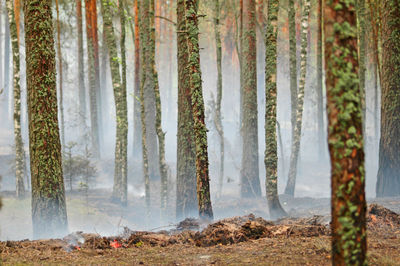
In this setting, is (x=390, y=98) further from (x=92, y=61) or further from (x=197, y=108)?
(x=92, y=61)

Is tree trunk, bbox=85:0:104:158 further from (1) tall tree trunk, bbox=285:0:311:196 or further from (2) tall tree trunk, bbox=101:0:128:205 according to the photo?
(1) tall tree trunk, bbox=285:0:311:196

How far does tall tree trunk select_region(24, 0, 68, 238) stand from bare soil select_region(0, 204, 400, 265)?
168 cm

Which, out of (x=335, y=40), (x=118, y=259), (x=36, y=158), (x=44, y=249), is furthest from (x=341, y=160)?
(x=36, y=158)

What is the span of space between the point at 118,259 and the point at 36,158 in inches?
141

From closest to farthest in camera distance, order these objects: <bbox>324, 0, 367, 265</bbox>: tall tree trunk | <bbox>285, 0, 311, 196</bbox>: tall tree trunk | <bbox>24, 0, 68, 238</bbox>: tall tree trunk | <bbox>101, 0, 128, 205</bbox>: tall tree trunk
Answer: <bbox>324, 0, 367, 265</bbox>: tall tree trunk
<bbox>24, 0, 68, 238</bbox>: tall tree trunk
<bbox>101, 0, 128, 205</bbox>: tall tree trunk
<bbox>285, 0, 311, 196</bbox>: tall tree trunk

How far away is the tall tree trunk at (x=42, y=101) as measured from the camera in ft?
29.0

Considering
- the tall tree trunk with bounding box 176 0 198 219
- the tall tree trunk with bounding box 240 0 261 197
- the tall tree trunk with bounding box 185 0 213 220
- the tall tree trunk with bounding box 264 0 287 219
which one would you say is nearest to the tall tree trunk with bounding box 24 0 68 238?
the tall tree trunk with bounding box 185 0 213 220

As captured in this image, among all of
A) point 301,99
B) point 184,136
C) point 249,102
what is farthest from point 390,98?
point 184,136

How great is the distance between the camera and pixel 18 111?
1371 centimetres

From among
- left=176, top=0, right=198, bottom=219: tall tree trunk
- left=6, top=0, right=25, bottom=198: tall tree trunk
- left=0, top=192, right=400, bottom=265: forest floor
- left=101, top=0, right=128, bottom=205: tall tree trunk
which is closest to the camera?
left=0, top=192, right=400, bottom=265: forest floor

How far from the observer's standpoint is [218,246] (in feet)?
23.4

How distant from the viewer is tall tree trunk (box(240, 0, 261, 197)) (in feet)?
52.4

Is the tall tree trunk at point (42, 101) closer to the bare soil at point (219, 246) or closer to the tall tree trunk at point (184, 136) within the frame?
the bare soil at point (219, 246)

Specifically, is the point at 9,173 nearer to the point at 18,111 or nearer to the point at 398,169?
the point at 18,111
